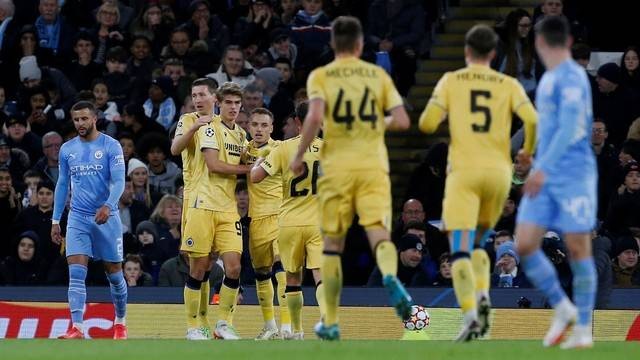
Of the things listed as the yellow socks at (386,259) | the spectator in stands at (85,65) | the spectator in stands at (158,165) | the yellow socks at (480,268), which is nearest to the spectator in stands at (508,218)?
the spectator in stands at (158,165)

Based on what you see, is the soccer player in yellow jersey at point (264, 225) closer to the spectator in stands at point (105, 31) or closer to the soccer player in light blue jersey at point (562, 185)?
the soccer player in light blue jersey at point (562, 185)

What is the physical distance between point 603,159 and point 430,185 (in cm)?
240

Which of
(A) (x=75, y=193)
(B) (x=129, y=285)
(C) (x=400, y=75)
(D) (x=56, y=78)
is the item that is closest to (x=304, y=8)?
(C) (x=400, y=75)

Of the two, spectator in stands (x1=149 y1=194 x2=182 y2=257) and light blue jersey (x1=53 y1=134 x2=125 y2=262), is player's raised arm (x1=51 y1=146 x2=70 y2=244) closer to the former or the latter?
light blue jersey (x1=53 y1=134 x2=125 y2=262)

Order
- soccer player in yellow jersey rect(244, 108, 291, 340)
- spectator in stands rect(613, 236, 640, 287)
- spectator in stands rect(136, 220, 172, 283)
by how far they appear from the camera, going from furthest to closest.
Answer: spectator in stands rect(136, 220, 172, 283)
spectator in stands rect(613, 236, 640, 287)
soccer player in yellow jersey rect(244, 108, 291, 340)

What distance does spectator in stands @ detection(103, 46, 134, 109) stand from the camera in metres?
24.5

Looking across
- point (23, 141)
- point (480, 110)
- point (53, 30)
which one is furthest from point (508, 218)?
point (53, 30)

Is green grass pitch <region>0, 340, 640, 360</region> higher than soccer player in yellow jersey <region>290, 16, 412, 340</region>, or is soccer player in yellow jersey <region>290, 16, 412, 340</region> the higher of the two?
soccer player in yellow jersey <region>290, 16, 412, 340</region>

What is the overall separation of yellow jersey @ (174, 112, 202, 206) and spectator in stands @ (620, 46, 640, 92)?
785 cm

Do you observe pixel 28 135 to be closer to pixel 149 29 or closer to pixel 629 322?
pixel 149 29

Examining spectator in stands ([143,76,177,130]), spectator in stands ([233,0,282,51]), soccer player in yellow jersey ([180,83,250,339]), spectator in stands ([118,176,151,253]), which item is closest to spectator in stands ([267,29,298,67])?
spectator in stands ([233,0,282,51])

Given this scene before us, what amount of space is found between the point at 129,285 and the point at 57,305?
3.60 ft

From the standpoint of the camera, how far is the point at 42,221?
2198cm

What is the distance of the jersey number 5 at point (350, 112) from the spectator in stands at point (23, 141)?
11.3 metres
